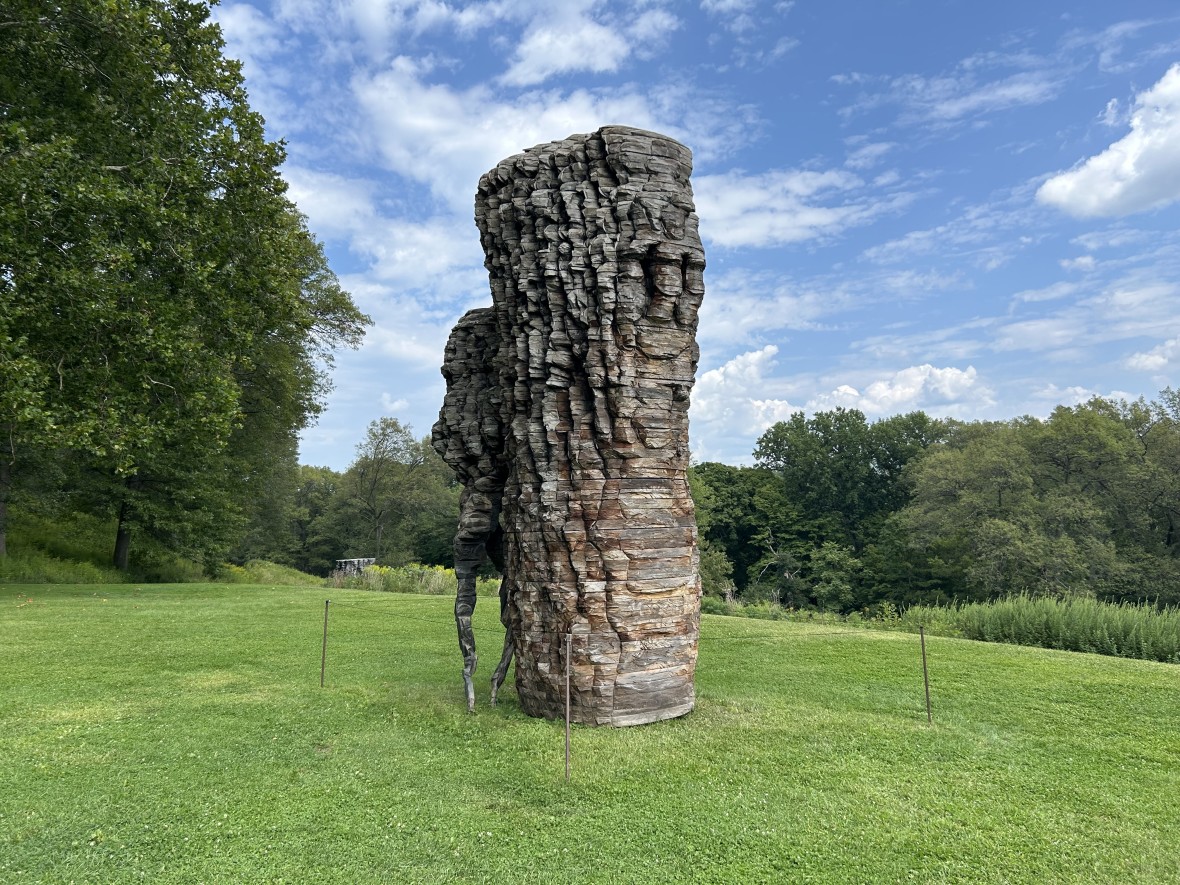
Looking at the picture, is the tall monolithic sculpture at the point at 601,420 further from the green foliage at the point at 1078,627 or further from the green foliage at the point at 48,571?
the green foliage at the point at 48,571

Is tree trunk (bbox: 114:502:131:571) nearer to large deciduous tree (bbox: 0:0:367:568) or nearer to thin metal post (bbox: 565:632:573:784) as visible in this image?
large deciduous tree (bbox: 0:0:367:568)

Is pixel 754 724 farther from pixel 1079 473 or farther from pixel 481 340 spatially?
pixel 1079 473

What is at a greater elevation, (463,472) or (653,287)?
(653,287)

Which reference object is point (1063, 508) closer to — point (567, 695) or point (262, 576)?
point (567, 695)

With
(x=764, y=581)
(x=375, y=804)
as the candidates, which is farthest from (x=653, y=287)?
(x=764, y=581)

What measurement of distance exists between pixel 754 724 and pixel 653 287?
490cm

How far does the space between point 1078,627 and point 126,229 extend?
1941 cm

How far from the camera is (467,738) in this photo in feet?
23.1

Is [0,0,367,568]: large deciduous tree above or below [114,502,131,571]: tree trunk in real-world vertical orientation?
above

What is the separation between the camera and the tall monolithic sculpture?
744 centimetres

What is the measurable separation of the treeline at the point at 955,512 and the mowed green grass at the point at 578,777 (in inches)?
619

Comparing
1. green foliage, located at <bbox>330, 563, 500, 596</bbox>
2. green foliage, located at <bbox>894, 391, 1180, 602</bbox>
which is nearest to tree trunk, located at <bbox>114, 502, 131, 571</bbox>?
green foliage, located at <bbox>330, 563, 500, 596</bbox>

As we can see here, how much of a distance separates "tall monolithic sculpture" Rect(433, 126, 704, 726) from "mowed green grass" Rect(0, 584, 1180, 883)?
32.1 inches

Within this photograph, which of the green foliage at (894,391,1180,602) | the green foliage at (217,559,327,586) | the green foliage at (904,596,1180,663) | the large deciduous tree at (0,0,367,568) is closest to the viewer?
the large deciduous tree at (0,0,367,568)
